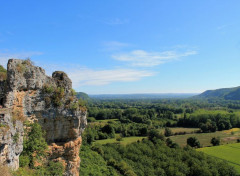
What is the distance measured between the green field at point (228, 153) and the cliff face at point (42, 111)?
35.2 meters

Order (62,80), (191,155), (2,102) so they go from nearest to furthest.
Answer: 1. (2,102)
2. (62,80)
3. (191,155)

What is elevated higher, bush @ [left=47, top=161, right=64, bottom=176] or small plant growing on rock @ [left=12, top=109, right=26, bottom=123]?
small plant growing on rock @ [left=12, top=109, right=26, bottom=123]

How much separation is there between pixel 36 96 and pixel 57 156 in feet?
13.9

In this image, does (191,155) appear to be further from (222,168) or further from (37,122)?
(37,122)

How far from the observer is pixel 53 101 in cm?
1048

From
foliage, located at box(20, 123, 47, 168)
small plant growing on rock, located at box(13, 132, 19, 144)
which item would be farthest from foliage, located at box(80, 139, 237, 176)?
small plant growing on rock, located at box(13, 132, 19, 144)

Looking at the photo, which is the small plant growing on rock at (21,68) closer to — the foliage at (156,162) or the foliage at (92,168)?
the foliage at (92,168)

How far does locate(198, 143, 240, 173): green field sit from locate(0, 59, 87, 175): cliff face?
35228mm

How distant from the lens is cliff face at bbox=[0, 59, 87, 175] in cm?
799

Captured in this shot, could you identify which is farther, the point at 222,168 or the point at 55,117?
the point at 222,168

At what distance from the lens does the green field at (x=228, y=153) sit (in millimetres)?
33906

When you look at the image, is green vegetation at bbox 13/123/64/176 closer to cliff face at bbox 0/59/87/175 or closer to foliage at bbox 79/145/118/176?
cliff face at bbox 0/59/87/175

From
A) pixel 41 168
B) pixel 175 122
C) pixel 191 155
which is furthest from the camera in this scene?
pixel 175 122

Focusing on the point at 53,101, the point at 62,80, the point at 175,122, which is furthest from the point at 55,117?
the point at 175,122
